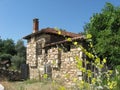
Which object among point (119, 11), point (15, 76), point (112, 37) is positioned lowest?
point (15, 76)

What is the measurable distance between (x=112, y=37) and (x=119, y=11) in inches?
88.1

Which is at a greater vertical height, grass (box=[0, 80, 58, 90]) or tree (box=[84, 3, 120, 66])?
tree (box=[84, 3, 120, 66])

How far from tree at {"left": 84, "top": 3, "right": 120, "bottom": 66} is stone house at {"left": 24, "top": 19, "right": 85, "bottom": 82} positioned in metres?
1.29

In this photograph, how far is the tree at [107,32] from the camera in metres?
18.8

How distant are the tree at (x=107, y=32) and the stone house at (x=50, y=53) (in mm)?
1289

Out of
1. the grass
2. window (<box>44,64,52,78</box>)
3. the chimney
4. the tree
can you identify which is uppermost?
the chimney

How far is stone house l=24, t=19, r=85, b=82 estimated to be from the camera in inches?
871

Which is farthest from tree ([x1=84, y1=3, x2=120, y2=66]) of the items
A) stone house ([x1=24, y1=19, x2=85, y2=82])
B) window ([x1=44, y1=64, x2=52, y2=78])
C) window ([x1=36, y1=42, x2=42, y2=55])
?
window ([x1=36, y1=42, x2=42, y2=55])

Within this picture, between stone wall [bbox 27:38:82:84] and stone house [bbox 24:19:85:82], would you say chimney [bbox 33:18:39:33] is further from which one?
stone wall [bbox 27:38:82:84]

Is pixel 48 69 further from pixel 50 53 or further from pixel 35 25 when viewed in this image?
pixel 35 25

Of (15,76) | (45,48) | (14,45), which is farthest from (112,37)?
(14,45)

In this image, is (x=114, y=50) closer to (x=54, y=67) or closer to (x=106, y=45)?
(x=106, y=45)

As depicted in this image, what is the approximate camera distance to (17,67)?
44.5m

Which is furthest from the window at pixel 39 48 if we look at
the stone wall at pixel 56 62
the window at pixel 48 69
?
the window at pixel 48 69
